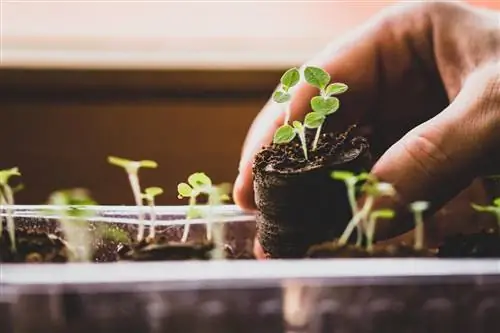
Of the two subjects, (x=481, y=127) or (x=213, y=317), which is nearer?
(x=213, y=317)

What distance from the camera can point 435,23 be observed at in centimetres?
109

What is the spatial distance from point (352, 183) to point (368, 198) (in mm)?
45

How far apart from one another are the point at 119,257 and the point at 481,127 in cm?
44

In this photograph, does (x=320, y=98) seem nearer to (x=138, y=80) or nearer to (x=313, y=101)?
(x=313, y=101)

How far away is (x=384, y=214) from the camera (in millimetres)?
830

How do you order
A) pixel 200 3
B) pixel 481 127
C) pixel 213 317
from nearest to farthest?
1. pixel 213 317
2. pixel 481 127
3. pixel 200 3

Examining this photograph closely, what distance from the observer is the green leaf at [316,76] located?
885 mm

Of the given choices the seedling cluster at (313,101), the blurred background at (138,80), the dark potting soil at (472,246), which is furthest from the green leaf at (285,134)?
the blurred background at (138,80)

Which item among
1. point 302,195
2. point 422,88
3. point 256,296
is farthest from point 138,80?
point 256,296

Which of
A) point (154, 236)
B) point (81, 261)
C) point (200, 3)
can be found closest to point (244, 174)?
point (154, 236)

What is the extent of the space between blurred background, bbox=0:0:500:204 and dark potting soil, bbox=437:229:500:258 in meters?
0.54

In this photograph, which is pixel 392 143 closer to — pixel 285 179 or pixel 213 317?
pixel 285 179

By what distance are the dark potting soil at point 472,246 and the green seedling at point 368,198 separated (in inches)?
3.4

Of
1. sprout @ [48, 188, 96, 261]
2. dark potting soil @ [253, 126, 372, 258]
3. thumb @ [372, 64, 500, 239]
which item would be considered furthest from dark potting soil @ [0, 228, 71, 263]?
thumb @ [372, 64, 500, 239]
